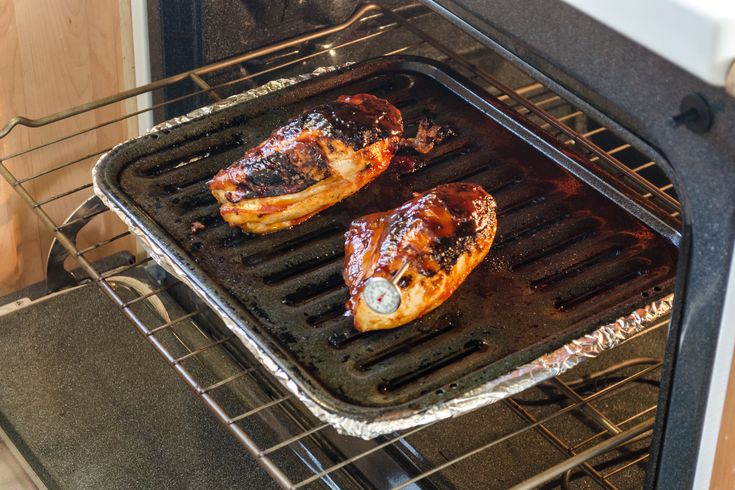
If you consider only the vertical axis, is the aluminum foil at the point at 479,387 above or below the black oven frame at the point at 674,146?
below

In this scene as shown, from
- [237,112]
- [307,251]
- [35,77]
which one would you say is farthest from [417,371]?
[35,77]

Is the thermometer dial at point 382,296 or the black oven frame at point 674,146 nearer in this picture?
the black oven frame at point 674,146

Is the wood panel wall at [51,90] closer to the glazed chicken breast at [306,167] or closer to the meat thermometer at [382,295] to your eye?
the glazed chicken breast at [306,167]

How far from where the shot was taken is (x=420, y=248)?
1565mm

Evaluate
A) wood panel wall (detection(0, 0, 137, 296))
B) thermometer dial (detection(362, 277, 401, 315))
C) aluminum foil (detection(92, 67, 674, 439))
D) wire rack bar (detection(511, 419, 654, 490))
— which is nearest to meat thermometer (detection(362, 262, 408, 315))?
thermometer dial (detection(362, 277, 401, 315))

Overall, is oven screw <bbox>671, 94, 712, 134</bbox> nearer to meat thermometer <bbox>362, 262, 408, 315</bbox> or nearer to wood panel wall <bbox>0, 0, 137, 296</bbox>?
meat thermometer <bbox>362, 262, 408, 315</bbox>

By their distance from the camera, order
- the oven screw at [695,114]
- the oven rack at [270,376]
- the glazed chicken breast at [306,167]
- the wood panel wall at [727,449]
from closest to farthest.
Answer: the oven screw at [695,114]
the wood panel wall at [727,449]
the glazed chicken breast at [306,167]
the oven rack at [270,376]

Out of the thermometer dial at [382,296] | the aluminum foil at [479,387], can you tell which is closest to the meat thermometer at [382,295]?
the thermometer dial at [382,296]

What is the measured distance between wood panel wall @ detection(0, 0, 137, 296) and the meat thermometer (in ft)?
3.18

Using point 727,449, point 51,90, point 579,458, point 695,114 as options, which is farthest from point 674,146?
point 51,90

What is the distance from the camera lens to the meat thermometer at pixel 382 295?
151 centimetres

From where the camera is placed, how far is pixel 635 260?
1646 mm

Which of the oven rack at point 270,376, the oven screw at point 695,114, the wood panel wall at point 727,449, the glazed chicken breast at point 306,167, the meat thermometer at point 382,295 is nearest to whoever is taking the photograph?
the oven screw at point 695,114

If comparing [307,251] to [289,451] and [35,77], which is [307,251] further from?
[35,77]
